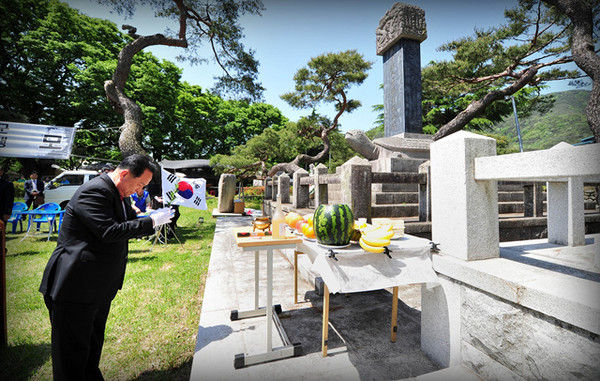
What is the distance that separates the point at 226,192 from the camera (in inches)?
585

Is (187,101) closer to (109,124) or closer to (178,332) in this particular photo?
(109,124)

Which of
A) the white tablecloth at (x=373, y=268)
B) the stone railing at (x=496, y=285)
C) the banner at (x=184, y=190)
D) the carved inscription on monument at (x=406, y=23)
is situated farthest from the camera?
the carved inscription on monument at (x=406, y=23)

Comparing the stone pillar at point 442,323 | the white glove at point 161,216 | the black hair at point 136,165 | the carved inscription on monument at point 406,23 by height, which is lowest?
the stone pillar at point 442,323

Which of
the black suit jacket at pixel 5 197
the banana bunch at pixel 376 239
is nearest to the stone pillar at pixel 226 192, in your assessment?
the black suit jacket at pixel 5 197

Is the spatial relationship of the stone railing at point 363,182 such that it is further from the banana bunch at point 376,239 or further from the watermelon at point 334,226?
the banana bunch at point 376,239

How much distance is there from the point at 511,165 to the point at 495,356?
142 centimetres

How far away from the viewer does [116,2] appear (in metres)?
9.06

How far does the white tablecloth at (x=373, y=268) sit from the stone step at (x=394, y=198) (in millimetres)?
4629

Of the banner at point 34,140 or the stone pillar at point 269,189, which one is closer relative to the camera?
the banner at point 34,140

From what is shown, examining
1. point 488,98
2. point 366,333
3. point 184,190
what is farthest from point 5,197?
point 488,98

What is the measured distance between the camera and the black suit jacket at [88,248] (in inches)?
75.7

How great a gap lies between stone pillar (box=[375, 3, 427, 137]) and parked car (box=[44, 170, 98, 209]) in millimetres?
13425

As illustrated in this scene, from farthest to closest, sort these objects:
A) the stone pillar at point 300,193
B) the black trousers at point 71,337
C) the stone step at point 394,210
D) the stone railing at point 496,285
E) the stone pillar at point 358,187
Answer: the stone pillar at point 300,193 → the stone step at point 394,210 → the stone pillar at point 358,187 → the black trousers at point 71,337 → the stone railing at point 496,285

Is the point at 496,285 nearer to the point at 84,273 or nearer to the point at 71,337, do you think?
the point at 84,273
